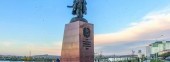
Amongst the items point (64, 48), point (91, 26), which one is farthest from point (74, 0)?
point (64, 48)

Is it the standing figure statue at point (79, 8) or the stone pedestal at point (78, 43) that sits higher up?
the standing figure statue at point (79, 8)

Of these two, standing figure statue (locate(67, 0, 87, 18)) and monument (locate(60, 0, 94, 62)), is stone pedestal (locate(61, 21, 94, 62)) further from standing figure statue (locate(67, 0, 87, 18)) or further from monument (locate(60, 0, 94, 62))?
standing figure statue (locate(67, 0, 87, 18))

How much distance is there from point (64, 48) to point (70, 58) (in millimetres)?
825

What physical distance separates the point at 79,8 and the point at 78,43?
2455mm

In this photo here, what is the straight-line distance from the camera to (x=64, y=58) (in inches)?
634

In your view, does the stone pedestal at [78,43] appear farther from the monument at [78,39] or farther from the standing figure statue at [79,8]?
the standing figure statue at [79,8]

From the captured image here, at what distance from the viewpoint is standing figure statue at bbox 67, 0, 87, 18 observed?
16578 millimetres

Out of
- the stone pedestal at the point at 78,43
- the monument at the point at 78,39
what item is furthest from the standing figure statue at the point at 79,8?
the stone pedestal at the point at 78,43

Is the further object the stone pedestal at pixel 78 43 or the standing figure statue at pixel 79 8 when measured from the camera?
the standing figure statue at pixel 79 8

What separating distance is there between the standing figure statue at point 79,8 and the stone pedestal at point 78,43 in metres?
0.82

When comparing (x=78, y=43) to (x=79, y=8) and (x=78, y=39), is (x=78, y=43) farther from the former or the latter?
(x=79, y=8)

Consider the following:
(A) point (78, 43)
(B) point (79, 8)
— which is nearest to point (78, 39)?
(A) point (78, 43)

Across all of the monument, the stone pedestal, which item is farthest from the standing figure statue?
the stone pedestal

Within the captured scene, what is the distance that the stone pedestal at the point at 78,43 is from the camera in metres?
15.3
